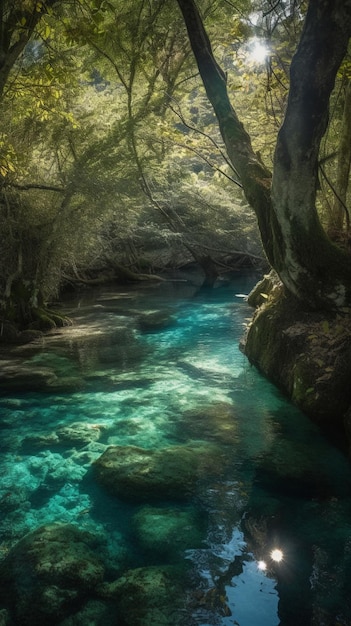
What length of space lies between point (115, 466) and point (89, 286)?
21030 mm

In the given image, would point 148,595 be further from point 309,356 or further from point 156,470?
point 309,356

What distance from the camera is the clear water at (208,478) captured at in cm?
350

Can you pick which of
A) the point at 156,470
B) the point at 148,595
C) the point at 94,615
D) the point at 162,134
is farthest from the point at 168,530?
the point at 162,134

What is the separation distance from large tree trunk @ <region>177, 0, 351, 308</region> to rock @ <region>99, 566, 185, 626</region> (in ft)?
15.3

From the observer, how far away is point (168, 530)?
13.8 ft

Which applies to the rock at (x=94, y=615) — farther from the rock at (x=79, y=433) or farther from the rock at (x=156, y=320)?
the rock at (x=156, y=320)

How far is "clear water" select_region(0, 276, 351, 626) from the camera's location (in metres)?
3.50

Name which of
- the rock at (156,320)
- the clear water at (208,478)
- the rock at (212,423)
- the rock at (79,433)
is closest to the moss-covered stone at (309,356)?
the clear water at (208,478)

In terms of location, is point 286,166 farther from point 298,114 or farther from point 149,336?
point 149,336

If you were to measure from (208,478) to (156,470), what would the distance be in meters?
0.61

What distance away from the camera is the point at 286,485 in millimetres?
4980

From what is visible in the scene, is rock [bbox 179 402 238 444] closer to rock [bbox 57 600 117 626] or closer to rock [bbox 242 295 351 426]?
rock [bbox 242 295 351 426]

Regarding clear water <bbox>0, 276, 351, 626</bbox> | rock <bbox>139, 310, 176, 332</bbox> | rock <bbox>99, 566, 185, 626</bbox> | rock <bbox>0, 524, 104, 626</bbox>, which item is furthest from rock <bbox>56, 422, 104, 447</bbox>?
rock <bbox>139, 310, 176, 332</bbox>

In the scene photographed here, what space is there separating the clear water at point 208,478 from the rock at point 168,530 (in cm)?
2
